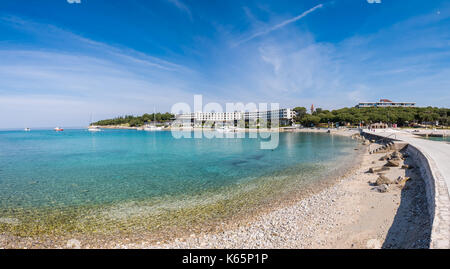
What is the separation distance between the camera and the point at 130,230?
7.69 metres

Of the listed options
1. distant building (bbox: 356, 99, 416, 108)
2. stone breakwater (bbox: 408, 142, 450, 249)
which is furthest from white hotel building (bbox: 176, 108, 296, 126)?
stone breakwater (bbox: 408, 142, 450, 249)

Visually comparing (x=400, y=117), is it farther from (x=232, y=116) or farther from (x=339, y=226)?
(x=232, y=116)

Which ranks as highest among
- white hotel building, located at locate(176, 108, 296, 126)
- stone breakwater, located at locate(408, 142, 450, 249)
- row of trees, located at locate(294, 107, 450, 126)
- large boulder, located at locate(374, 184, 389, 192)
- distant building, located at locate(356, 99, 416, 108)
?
distant building, located at locate(356, 99, 416, 108)

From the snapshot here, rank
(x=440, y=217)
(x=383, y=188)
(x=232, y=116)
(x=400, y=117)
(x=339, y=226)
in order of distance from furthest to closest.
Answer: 1. (x=232, y=116)
2. (x=400, y=117)
3. (x=383, y=188)
4. (x=339, y=226)
5. (x=440, y=217)

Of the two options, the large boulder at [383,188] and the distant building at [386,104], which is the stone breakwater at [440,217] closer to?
the large boulder at [383,188]

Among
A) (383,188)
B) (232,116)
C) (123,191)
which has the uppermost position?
(232,116)

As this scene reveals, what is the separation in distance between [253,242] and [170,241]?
276 centimetres

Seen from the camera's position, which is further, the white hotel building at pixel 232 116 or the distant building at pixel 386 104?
the white hotel building at pixel 232 116

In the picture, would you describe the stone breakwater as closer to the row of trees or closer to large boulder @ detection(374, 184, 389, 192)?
large boulder @ detection(374, 184, 389, 192)

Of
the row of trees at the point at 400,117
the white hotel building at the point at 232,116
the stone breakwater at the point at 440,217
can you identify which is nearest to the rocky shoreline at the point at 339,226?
the stone breakwater at the point at 440,217

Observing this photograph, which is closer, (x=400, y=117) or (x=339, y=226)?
(x=339, y=226)

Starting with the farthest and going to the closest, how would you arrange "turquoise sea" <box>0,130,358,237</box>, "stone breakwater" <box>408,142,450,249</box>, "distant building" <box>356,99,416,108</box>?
1. "distant building" <box>356,99,416,108</box>
2. "turquoise sea" <box>0,130,358,237</box>
3. "stone breakwater" <box>408,142,450,249</box>

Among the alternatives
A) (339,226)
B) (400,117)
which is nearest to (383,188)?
(339,226)
